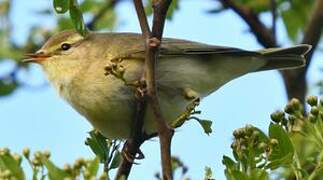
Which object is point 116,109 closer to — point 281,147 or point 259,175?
point 281,147

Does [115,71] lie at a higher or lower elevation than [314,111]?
higher

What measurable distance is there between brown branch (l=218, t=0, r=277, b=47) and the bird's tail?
1.78ft

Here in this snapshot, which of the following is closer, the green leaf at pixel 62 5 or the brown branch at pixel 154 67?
the brown branch at pixel 154 67

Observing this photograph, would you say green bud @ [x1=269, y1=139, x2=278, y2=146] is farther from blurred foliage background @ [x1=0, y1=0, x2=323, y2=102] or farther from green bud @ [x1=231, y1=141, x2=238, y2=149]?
blurred foliage background @ [x1=0, y1=0, x2=323, y2=102]

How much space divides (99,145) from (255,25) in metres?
2.48

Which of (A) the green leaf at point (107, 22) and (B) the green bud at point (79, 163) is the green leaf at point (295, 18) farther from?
(B) the green bud at point (79, 163)

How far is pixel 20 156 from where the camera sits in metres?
2.88

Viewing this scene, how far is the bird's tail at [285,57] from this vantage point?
16.7 feet

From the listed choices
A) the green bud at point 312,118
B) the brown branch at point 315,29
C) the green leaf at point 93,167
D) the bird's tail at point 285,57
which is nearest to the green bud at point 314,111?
the green bud at point 312,118

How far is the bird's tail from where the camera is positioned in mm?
5078

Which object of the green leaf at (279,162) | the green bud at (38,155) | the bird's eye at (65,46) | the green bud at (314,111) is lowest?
the green leaf at (279,162)

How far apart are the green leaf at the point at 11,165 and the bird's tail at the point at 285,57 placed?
2.65m

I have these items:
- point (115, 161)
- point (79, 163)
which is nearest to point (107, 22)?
point (115, 161)

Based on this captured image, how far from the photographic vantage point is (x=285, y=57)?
5219mm
